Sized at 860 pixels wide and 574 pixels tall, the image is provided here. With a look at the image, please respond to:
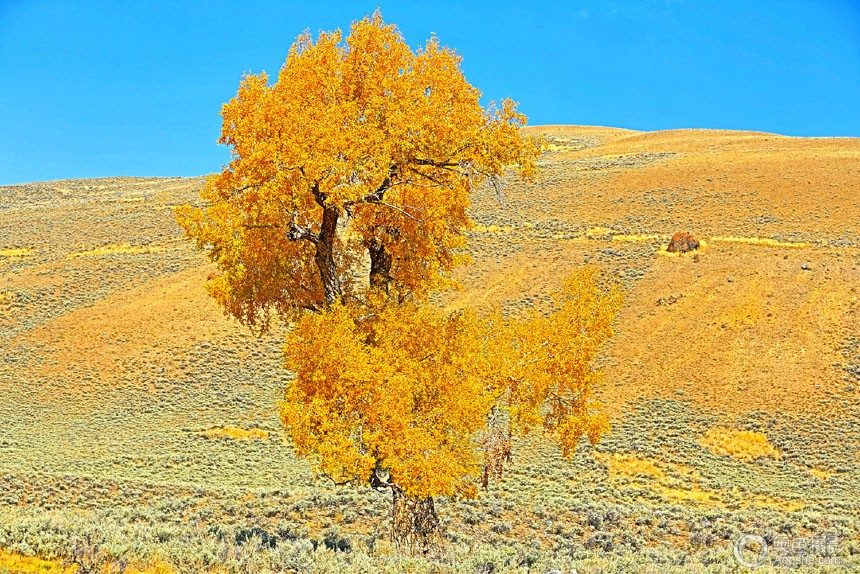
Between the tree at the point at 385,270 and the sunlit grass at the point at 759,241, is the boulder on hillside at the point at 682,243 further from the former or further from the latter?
the tree at the point at 385,270

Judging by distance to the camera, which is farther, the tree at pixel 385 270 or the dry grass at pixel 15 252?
the dry grass at pixel 15 252

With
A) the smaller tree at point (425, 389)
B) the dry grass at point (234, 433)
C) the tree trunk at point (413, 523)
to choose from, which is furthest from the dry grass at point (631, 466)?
the tree trunk at point (413, 523)

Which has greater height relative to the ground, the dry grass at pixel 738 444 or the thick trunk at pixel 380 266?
the thick trunk at pixel 380 266

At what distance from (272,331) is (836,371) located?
32.0m

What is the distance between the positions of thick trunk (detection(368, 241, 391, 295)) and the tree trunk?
4.07 meters

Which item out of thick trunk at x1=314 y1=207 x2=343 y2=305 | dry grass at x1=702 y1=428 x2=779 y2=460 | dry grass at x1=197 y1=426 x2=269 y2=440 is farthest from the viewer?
dry grass at x1=197 y1=426 x2=269 y2=440

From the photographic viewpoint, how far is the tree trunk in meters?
12.7

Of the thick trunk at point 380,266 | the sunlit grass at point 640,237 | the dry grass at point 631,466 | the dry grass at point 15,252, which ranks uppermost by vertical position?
the sunlit grass at point 640,237

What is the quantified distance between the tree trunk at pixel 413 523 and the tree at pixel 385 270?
0.03 metres

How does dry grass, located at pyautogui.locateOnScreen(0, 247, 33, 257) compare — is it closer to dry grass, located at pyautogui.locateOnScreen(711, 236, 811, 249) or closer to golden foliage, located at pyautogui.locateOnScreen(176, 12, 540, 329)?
golden foliage, located at pyautogui.locateOnScreen(176, 12, 540, 329)

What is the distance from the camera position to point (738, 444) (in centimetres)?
2970

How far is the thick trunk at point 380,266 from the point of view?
45.6ft

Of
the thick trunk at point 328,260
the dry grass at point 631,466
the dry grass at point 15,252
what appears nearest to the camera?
the thick trunk at point 328,260

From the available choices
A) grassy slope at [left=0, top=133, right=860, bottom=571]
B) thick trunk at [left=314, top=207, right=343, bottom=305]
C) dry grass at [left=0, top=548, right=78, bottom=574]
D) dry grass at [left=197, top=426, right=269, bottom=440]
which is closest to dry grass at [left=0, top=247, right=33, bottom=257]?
grassy slope at [left=0, top=133, right=860, bottom=571]
